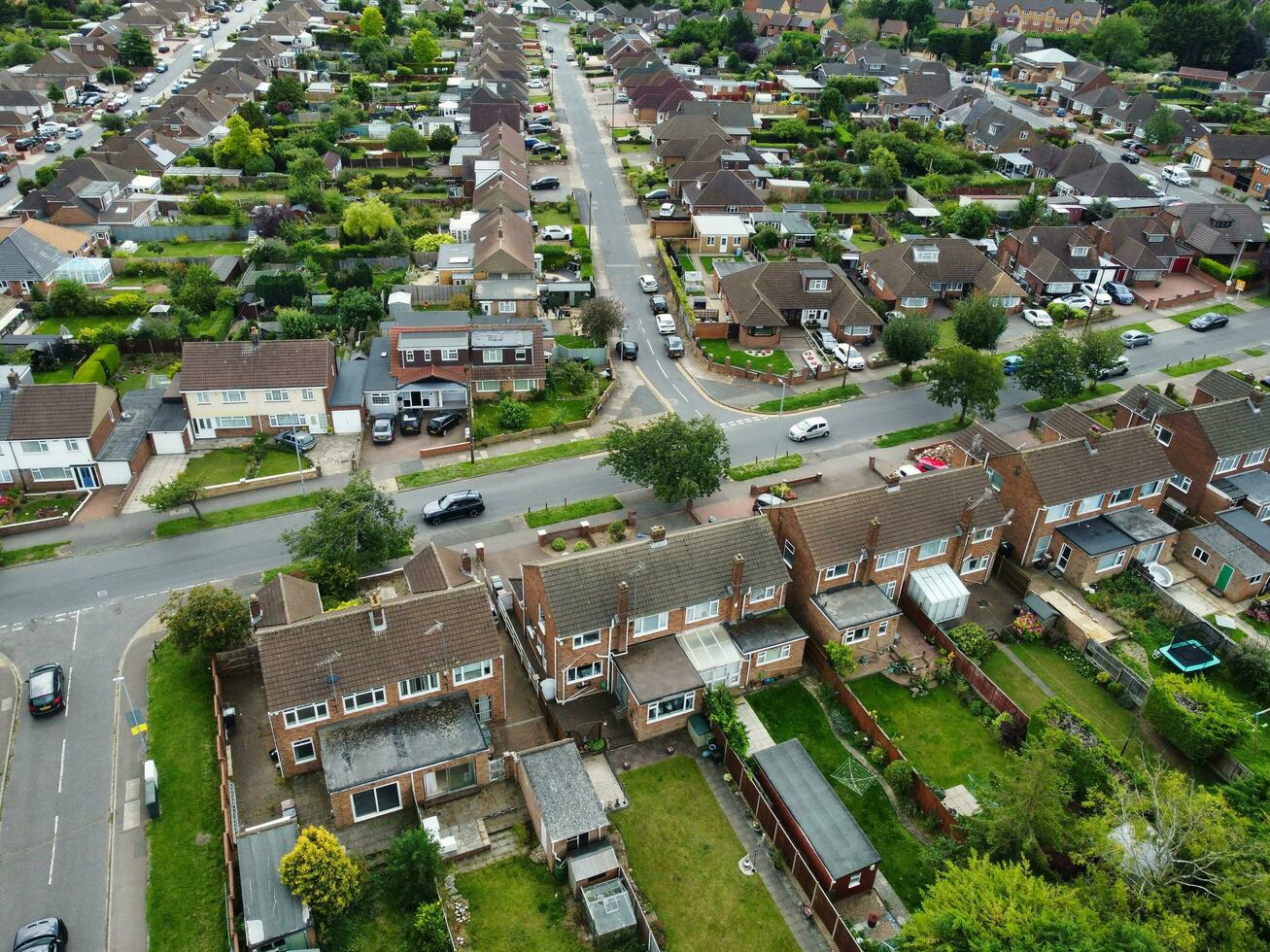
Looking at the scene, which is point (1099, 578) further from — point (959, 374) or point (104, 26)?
point (104, 26)

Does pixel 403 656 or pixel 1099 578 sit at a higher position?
pixel 403 656

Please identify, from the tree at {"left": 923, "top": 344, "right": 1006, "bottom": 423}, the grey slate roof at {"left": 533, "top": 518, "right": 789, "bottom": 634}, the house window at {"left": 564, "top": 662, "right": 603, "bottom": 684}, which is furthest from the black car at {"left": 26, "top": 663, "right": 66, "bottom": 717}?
the tree at {"left": 923, "top": 344, "right": 1006, "bottom": 423}

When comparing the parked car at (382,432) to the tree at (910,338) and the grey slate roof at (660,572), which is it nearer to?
the grey slate roof at (660,572)

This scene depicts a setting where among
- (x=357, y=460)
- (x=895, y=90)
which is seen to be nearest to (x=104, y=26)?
(x=895, y=90)

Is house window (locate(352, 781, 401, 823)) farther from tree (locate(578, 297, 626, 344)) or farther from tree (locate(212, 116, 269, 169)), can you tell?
tree (locate(212, 116, 269, 169))

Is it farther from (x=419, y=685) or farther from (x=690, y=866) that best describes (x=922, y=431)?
(x=419, y=685)

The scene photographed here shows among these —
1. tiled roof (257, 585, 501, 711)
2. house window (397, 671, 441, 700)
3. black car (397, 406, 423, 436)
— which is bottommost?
black car (397, 406, 423, 436)

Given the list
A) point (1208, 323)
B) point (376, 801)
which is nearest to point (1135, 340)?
point (1208, 323)
